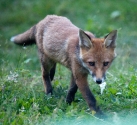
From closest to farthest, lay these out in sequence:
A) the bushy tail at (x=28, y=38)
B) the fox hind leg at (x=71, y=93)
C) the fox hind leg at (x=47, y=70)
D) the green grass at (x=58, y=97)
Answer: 1. the green grass at (x=58, y=97)
2. the fox hind leg at (x=71, y=93)
3. the fox hind leg at (x=47, y=70)
4. the bushy tail at (x=28, y=38)

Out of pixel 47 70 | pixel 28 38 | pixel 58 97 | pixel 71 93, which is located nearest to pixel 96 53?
pixel 71 93

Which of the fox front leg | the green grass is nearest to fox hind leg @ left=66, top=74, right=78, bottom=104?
the green grass

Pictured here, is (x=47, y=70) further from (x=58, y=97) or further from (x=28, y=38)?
(x=28, y=38)

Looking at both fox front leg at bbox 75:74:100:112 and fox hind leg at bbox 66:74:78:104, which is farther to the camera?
fox hind leg at bbox 66:74:78:104

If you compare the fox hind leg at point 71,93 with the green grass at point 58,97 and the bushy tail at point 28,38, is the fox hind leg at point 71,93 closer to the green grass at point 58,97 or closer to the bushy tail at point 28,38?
the green grass at point 58,97

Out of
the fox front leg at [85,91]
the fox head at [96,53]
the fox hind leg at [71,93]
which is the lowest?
the fox hind leg at [71,93]

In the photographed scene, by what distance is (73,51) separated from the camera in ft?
20.9

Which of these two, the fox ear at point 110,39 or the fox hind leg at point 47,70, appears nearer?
the fox ear at point 110,39

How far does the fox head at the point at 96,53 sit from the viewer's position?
5.93 m

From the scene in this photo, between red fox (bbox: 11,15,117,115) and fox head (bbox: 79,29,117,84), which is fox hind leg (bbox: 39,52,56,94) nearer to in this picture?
red fox (bbox: 11,15,117,115)

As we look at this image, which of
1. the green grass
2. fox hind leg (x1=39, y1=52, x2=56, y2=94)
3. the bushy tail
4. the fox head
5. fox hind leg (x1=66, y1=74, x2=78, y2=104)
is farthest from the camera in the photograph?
the bushy tail

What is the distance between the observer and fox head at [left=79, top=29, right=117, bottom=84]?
5.93 metres

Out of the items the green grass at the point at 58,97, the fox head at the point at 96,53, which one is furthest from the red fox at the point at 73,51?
the green grass at the point at 58,97

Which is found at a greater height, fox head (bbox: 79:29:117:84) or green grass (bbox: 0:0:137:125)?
fox head (bbox: 79:29:117:84)
